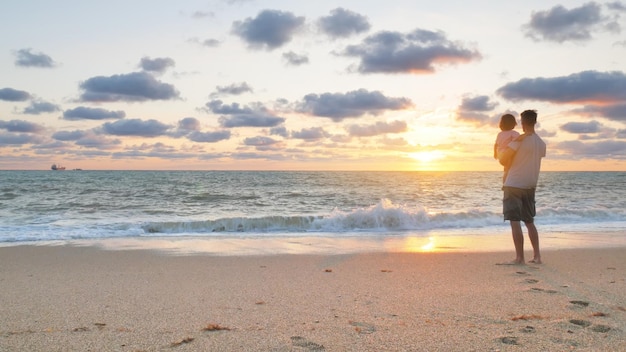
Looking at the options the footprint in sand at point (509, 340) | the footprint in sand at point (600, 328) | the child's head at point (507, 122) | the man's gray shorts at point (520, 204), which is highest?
the child's head at point (507, 122)

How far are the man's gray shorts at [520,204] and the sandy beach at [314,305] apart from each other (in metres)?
0.69

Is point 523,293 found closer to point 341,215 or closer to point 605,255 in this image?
point 605,255

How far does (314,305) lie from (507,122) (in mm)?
3882

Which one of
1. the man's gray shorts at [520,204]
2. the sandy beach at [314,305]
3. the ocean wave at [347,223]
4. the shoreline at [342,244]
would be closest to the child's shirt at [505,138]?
the man's gray shorts at [520,204]

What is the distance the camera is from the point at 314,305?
4426 millimetres

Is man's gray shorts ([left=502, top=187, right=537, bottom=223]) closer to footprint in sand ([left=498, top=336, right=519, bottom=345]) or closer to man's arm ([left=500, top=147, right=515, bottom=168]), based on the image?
man's arm ([left=500, top=147, right=515, bottom=168])

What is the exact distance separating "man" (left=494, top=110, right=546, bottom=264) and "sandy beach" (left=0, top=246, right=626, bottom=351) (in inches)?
30.4

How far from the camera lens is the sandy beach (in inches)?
133

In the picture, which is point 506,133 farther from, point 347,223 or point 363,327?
A: point 347,223

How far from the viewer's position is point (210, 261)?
7.34m

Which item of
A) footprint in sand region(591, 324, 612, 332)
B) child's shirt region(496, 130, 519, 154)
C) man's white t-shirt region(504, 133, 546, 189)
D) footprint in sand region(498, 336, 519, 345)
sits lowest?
footprint in sand region(498, 336, 519, 345)

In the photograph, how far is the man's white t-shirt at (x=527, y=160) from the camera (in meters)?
6.44

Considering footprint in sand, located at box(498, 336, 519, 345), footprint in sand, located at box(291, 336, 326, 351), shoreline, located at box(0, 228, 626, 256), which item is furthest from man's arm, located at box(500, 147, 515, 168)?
footprint in sand, located at box(291, 336, 326, 351)

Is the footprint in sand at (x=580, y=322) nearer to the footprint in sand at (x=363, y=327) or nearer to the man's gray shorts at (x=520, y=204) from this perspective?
the footprint in sand at (x=363, y=327)
